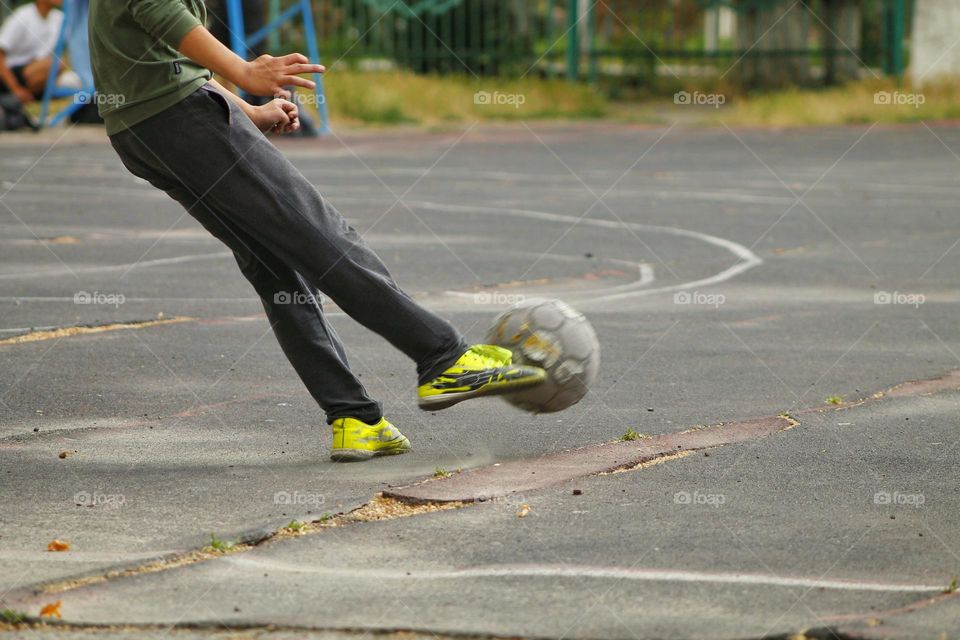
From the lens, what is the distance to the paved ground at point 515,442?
4.20 m

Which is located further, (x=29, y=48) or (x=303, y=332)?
(x=29, y=48)

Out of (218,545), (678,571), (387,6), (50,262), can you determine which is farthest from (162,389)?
(387,6)

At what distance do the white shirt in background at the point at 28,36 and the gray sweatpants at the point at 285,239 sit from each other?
17483 mm

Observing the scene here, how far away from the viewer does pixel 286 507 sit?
16.6 ft

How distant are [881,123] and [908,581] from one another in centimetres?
2214
